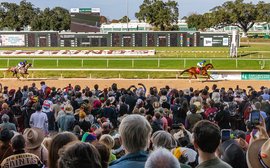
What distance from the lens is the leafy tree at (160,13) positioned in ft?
315

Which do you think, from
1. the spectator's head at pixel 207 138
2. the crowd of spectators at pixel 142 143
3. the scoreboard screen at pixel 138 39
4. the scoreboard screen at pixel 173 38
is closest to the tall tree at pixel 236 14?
the scoreboard screen at pixel 173 38

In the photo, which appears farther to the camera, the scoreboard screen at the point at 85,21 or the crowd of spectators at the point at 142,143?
the scoreboard screen at the point at 85,21

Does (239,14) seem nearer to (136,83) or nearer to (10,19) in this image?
(10,19)

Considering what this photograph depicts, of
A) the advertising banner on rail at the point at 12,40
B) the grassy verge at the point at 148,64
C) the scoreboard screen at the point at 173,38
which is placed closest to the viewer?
the grassy verge at the point at 148,64

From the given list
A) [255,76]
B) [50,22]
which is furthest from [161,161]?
[50,22]

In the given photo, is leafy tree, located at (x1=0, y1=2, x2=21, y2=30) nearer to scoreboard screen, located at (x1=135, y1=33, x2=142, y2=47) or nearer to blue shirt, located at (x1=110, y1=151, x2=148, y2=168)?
scoreboard screen, located at (x1=135, y1=33, x2=142, y2=47)

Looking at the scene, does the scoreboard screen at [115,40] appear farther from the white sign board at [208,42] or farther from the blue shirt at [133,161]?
the blue shirt at [133,161]

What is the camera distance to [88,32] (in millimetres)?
60344

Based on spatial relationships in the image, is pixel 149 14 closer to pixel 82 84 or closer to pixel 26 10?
pixel 26 10

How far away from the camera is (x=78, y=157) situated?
9.64ft

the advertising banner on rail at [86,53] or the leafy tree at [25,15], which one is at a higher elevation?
the leafy tree at [25,15]

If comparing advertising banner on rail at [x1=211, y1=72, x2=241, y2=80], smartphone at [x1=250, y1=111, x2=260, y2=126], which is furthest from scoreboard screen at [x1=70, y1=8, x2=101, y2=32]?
smartphone at [x1=250, y1=111, x2=260, y2=126]

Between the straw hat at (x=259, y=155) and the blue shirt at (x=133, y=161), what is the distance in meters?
0.90

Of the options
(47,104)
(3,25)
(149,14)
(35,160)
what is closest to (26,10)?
(3,25)
